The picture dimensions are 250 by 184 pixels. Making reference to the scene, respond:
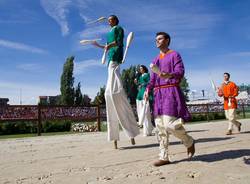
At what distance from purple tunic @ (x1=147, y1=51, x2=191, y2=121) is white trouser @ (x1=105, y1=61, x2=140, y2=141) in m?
1.98

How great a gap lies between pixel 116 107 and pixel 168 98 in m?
2.32

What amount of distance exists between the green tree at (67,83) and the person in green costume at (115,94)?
4763cm

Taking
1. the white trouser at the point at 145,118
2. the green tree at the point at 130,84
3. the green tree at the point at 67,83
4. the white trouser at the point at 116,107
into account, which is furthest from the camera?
the green tree at the point at 130,84

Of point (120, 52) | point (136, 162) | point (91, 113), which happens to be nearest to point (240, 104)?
point (91, 113)

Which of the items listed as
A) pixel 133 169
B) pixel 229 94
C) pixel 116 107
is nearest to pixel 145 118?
pixel 229 94

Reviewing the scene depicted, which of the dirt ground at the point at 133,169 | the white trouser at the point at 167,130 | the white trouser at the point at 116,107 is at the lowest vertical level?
the dirt ground at the point at 133,169

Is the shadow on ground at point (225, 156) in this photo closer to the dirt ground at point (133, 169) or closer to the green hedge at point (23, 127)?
the dirt ground at point (133, 169)

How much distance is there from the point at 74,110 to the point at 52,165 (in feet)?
39.7

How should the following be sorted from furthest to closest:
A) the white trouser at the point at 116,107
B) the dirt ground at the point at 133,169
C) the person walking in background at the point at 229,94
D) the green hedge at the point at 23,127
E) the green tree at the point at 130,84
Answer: the green tree at the point at 130,84, the green hedge at the point at 23,127, the person walking in background at the point at 229,94, the white trouser at the point at 116,107, the dirt ground at the point at 133,169

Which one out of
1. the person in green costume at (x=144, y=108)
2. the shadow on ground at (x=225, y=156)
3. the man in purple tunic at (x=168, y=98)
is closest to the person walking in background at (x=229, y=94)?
the person in green costume at (x=144, y=108)

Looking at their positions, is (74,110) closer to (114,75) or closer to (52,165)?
(114,75)

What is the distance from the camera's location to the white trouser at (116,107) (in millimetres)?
6992

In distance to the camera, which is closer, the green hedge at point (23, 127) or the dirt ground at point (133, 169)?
the dirt ground at point (133, 169)

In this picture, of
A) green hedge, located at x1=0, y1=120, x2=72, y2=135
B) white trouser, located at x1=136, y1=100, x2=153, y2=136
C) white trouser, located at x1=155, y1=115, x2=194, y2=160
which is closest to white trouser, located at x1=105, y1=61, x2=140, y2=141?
white trouser, located at x1=155, y1=115, x2=194, y2=160
